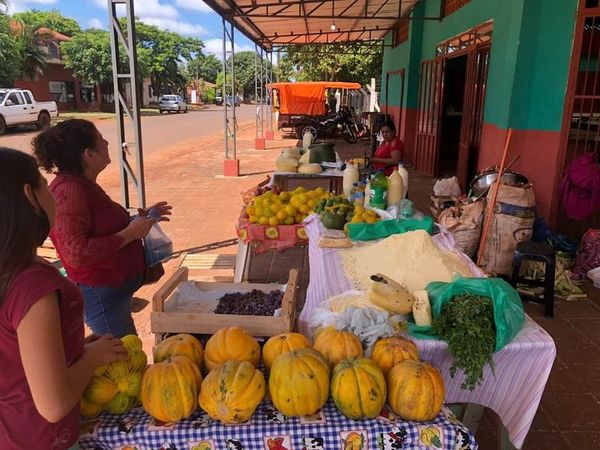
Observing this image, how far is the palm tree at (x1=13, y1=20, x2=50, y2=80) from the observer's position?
96.5 ft

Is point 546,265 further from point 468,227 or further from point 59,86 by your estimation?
point 59,86

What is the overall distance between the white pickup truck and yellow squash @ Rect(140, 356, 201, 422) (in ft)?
66.0

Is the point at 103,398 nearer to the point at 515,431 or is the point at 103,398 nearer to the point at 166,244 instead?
the point at 166,244

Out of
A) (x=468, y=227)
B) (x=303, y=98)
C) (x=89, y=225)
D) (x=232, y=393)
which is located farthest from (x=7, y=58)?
(x=232, y=393)

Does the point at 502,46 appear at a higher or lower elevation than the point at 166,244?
higher

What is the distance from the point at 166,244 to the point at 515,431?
6.58 feet

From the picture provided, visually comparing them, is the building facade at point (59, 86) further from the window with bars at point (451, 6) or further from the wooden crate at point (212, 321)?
the wooden crate at point (212, 321)

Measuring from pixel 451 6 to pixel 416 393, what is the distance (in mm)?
9308

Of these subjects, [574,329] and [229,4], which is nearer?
[574,329]

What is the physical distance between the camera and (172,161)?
525 inches

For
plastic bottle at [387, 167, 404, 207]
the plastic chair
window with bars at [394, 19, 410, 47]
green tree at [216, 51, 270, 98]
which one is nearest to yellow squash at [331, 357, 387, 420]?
plastic bottle at [387, 167, 404, 207]

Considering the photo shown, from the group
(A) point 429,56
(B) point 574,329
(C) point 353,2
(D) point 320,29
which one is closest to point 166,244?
(B) point 574,329

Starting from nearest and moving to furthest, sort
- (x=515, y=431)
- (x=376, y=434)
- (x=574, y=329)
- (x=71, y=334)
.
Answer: (x=71, y=334)
(x=376, y=434)
(x=515, y=431)
(x=574, y=329)

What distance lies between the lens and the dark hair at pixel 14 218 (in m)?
1.11
